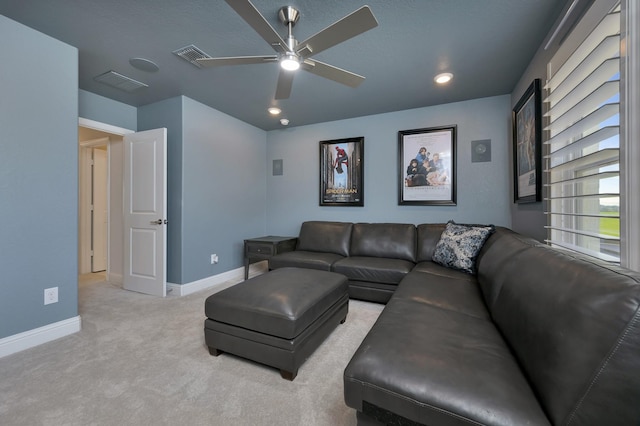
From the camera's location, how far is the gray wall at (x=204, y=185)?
3152 mm

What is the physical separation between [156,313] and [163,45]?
250cm

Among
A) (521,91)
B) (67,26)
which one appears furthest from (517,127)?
(67,26)

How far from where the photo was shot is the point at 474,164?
10.6 feet

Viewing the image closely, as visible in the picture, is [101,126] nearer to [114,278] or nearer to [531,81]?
[114,278]

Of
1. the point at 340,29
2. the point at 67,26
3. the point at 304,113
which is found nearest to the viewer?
the point at 340,29

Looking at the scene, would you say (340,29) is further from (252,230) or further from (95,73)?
(252,230)

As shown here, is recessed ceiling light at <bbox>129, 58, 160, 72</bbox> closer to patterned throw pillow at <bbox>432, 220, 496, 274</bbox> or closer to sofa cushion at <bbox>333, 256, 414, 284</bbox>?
sofa cushion at <bbox>333, 256, 414, 284</bbox>

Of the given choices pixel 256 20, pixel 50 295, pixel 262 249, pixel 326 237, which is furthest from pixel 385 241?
pixel 50 295

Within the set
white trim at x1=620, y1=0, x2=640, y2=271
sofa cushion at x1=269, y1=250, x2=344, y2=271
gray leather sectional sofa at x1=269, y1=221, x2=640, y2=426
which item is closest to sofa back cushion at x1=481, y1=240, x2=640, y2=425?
gray leather sectional sofa at x1=269, y1=221, x2=640, y2=426

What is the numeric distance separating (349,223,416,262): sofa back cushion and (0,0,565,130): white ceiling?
1662 mm

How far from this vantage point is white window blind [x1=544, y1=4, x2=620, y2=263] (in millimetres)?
1204

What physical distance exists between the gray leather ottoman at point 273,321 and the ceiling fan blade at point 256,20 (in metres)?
1.64

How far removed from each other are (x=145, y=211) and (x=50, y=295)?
1274 millimetres

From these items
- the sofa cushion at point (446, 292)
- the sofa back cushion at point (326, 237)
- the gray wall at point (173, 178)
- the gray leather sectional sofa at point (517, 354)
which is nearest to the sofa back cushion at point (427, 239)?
the sofa cushion at point (446, 292)
